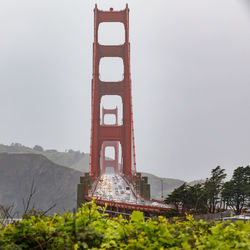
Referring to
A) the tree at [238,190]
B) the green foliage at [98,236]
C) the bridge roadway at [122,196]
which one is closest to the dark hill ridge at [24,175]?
the bridge roadway at [122,196]

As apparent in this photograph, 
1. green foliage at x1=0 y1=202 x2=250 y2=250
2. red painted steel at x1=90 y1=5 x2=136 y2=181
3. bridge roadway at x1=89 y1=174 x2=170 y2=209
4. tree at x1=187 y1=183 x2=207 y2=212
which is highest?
red painted steel at x1=90 y1=5 x2=136 y2=181

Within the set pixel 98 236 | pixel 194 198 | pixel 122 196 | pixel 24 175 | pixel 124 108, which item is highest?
pixel 124 108

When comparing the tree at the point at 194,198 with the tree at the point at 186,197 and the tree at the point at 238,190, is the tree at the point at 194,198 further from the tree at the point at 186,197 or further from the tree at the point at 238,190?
the tree at the point at 238,190

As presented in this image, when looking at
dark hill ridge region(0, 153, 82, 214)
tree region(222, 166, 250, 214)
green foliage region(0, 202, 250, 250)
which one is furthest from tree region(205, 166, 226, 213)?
dark hill ridge region(0, 153, 82, 214)

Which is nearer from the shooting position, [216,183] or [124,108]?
[216,183]

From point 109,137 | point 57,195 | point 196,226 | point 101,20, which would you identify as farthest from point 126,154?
point 57,195

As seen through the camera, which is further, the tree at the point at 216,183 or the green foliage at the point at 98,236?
the tree at the point at 216,183

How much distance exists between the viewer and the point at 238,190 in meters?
23.3

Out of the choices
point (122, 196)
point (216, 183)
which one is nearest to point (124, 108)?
point (122, 196)

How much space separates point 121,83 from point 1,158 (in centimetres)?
9974

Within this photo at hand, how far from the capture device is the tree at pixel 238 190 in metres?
22.9

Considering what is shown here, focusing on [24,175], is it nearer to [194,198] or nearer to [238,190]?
[238,190]

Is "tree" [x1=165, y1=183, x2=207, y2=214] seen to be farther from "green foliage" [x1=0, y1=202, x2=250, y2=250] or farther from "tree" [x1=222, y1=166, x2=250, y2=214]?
"green foliage" [x1=0, y1=202, x2=250, y2=250]

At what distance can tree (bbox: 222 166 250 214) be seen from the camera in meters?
22.9
